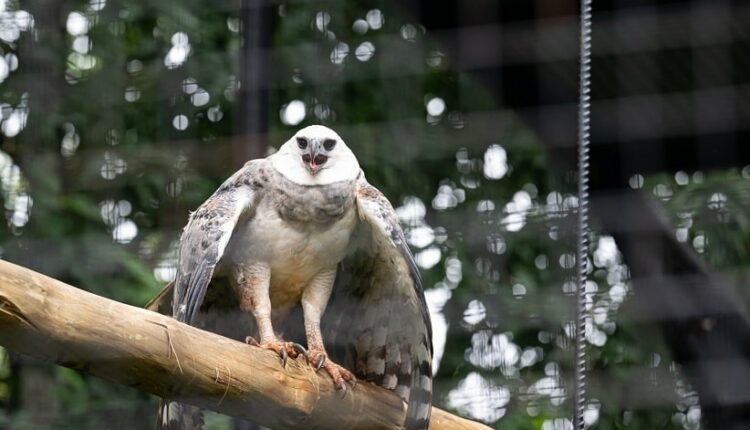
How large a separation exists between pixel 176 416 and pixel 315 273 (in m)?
0.35

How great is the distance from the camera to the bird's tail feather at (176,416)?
6.12 feet

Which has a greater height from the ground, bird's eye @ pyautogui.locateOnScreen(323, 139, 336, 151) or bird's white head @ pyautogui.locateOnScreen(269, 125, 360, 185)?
bird's eye @ pyautogui.locateOnScreen(323, 139, 336, 151)

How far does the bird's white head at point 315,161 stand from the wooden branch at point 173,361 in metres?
0.37

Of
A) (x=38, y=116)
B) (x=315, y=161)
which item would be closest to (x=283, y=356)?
(x=315, y=161)

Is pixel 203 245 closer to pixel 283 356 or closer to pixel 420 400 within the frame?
pixel 283 356

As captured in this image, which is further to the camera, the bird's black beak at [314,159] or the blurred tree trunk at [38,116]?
the blurred tree trunk at [38,116]

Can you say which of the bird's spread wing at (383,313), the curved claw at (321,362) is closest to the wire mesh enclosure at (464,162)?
the bird's spread wing at (383,313)

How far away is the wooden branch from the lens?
1.33 meters

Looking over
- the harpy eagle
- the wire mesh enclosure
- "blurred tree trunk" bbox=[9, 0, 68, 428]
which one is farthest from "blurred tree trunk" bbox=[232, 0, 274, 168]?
"blurred tree trunk" bbox=[9, 0, 68, 428]

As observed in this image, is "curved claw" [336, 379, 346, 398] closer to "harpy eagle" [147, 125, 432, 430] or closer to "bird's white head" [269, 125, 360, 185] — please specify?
"harpy eagle" [147, 125, 432, 430]

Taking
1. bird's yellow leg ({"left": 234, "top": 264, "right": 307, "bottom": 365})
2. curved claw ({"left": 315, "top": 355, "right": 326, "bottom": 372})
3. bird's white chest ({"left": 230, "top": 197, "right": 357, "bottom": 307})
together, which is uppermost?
bird's white chest ({"left": 230, "top": 197, "right": 357, "bottom": 307})

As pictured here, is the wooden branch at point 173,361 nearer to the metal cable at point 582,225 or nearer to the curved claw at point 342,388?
the curved claw at point 342,388

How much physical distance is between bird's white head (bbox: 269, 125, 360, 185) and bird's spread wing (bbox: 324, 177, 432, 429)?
45 mm

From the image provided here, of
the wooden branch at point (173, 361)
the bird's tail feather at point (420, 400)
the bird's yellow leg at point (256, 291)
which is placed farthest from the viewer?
the bird's yellow leg at point (256, 291)
